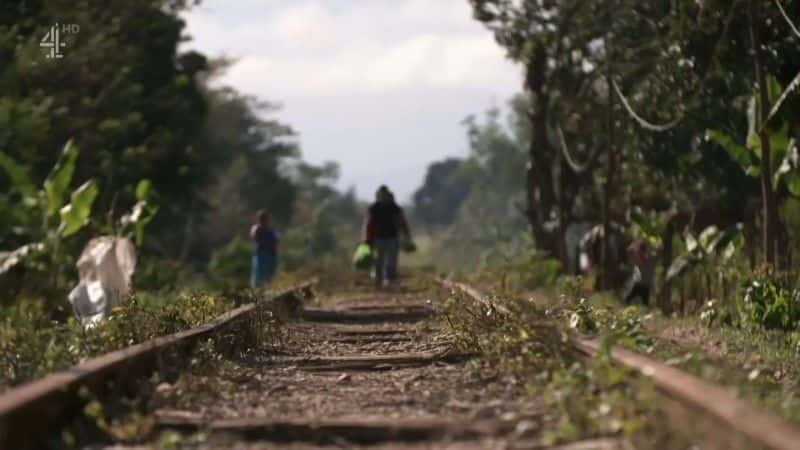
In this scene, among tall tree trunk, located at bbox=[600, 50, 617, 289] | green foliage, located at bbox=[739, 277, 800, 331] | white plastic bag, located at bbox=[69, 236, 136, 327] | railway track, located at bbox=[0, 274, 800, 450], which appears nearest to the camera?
railway track, located at bbox=[0, 274, 800, 450]

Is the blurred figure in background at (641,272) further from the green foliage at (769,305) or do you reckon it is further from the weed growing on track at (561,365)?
the weed growing on track at (561,365)

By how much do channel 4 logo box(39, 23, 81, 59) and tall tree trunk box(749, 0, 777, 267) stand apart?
1404cm

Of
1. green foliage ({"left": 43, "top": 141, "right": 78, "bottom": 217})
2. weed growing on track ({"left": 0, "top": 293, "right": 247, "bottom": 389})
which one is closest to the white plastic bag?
green foliage ({"left": 43, "top": 141, "right": 78, "bottom": 217})

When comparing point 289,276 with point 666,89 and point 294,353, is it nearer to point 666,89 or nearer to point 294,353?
point 666,89

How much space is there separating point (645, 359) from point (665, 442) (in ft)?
5.05

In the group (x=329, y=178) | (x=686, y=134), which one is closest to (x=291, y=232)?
(x=686, y=134)

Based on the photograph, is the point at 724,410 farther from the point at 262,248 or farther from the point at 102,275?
the point at 262,248

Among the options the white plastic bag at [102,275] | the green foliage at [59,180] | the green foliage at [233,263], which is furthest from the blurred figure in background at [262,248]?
the green foliage at [233,263]

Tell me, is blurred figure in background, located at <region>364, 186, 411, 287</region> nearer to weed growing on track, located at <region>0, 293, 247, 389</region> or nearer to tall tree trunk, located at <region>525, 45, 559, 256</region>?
tall tree trunk, located at <region>525, 45, 559, 256</region>

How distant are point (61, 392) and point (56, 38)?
69.3ft

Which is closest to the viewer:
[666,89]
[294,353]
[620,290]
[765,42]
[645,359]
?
[645,359]

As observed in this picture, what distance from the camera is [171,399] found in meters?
6.98

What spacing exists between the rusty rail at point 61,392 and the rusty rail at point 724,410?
2440 mm

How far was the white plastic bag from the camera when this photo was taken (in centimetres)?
1492
